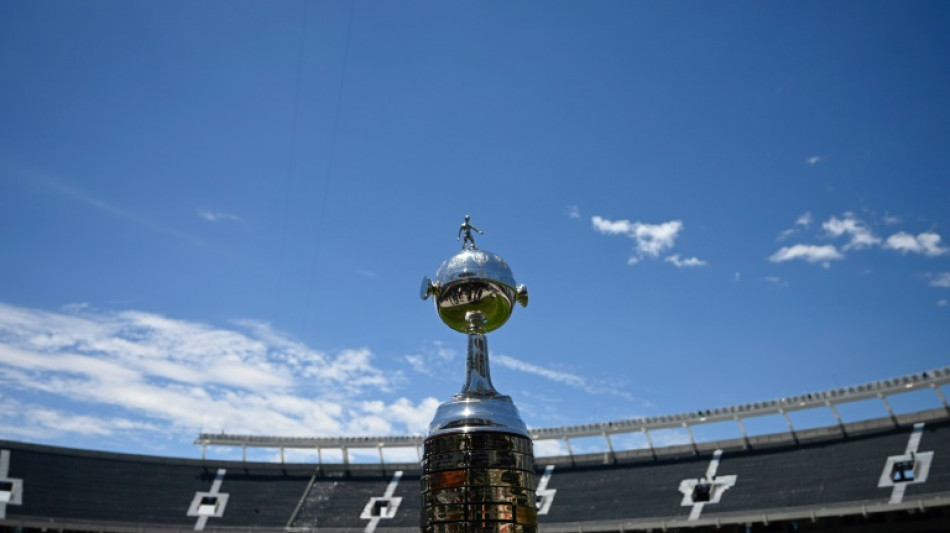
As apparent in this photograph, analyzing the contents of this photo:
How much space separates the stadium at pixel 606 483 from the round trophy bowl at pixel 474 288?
24982mm

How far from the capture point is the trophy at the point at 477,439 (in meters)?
5.23

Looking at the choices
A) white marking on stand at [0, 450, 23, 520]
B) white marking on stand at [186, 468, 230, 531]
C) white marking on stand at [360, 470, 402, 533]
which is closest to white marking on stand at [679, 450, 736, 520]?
white marking on stand at [360, 470, 402, 533]

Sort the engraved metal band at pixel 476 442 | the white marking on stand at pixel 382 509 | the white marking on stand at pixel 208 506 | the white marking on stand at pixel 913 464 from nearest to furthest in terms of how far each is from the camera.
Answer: the engraved metal band at pixel 476 442
the white marking on stand at pixel 913 464
the white marking on stand at pixel 208 506
the white marking on stand at pixel 382 509

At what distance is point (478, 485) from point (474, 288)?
1.50 meters

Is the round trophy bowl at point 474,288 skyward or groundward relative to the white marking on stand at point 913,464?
groundward

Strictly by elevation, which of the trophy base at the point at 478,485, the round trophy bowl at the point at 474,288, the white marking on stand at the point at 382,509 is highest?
the white marking on stand at the point at 382,509

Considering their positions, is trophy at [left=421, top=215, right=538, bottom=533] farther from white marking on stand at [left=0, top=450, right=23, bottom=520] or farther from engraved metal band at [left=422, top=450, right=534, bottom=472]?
white marking on stand at [left=0, top=450, right=23, bottom=520]

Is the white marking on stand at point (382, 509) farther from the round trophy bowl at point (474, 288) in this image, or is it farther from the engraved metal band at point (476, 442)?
the engraved metal band at point (476, 442)

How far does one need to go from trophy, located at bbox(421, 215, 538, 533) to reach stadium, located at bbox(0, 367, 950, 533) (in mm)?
25048

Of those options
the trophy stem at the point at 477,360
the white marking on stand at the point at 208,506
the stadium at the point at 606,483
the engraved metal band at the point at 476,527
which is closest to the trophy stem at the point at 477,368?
the trophy stem at the point at 477,360

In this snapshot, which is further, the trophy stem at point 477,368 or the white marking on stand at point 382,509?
the white marking on stand at point 382,509

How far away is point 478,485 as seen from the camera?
17.2 feet

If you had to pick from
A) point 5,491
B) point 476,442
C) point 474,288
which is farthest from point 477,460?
point 5,491

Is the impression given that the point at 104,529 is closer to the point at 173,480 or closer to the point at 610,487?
the point at 173,480
